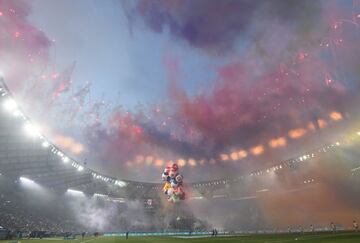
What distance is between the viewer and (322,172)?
8344 cm

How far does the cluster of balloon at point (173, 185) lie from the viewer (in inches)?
1937

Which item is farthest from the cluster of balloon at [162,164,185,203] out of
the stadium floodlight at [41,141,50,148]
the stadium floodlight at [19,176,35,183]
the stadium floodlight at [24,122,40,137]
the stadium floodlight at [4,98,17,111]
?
the stadium floodlight at [19,176,35,183]

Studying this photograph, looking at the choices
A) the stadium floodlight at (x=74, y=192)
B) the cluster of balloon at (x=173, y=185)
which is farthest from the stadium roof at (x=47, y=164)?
the cluster of balloon at (x=173, y=185)

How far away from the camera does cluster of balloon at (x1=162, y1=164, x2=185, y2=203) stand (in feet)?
161

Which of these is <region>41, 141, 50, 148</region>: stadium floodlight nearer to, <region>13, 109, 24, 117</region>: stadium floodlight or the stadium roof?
the stadium roof

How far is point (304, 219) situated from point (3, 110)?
78772 millimetres

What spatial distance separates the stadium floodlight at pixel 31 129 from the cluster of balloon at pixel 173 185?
2115cm

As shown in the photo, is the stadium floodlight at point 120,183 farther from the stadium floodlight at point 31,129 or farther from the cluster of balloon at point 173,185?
the cluster of balloon at point 173,185

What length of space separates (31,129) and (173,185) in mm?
23064

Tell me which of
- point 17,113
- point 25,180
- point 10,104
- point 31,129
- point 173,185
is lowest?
point 173,185

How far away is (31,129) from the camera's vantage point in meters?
49.7

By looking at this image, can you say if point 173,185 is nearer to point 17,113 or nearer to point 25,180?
point 17,113

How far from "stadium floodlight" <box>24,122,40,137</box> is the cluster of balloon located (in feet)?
69.4

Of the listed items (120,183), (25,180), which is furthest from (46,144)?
→ (120,183)
